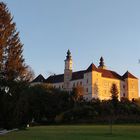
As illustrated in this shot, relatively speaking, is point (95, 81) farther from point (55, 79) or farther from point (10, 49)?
point (10, 49)

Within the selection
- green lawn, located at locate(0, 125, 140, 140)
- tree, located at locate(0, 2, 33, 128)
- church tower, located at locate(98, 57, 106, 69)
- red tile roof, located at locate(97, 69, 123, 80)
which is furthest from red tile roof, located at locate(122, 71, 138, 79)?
tree, located at locate(0, 2, 33, 128)

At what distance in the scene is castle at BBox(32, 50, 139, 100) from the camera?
396 ft

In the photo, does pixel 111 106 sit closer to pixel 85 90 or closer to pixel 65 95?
pixel 65 95

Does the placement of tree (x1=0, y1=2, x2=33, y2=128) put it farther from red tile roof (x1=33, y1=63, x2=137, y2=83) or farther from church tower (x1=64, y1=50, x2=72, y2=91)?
church tower (x1=64, y1=50, x2=72, y2=91)

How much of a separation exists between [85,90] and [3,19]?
86198 mm

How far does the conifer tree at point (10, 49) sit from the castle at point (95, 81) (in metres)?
82.9

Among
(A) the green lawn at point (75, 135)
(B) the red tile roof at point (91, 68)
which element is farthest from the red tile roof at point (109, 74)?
(A) the green lawn at point (75, 135)

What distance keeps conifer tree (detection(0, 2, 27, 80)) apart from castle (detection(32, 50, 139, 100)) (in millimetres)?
82932

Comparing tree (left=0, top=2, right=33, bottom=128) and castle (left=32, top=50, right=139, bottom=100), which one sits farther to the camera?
castle (left=32, top=50, right=139, bottom=100)

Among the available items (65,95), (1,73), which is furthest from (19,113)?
(65,95)

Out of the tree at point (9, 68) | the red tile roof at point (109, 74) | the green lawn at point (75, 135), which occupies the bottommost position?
the green lawn at point (75, 135)

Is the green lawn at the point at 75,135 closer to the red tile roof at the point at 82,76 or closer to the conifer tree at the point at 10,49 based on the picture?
the conifer tree at the point at 10,49

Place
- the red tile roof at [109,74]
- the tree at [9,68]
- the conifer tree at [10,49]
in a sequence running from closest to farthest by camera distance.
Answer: the tree at [9,68] → the conifer tree at [10,49] → the red tile roof at [109,74]

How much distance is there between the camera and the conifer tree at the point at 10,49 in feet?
114
